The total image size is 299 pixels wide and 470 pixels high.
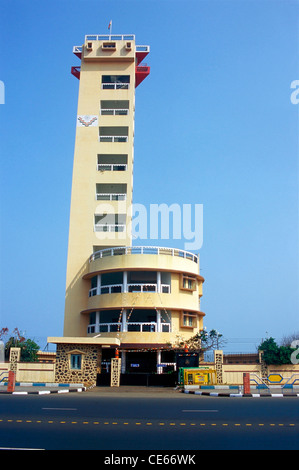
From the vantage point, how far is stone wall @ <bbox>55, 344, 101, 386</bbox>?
31.1 metres

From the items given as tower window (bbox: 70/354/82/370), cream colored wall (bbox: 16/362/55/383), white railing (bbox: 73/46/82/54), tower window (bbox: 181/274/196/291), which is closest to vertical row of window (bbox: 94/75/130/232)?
white railing (bbox: 73/46/82/54)

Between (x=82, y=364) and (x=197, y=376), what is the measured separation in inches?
319

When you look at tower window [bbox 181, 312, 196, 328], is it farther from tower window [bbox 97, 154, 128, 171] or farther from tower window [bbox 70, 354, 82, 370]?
tower window [bbox 97, 154, 128, 171]

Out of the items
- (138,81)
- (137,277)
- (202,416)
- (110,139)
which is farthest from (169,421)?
(138,81)

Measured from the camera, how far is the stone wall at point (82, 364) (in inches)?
1224

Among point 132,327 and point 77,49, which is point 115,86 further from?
point 132,327

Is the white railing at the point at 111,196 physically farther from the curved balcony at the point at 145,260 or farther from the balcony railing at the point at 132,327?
the balcony railing at the point at 132,327

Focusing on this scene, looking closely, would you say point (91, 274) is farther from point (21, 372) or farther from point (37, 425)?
point (37, 425)

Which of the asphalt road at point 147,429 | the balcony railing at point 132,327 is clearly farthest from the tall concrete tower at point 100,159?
the asphalt road at point 147,429

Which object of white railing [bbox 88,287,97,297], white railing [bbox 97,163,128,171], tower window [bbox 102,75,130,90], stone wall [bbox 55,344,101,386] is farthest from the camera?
tower window [bbox 102,75,130,90]

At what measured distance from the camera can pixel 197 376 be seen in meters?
29.6

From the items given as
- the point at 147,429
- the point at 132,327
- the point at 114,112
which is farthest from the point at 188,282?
the point at 147,429

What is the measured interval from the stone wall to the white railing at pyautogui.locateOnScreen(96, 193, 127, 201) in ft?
57.3
